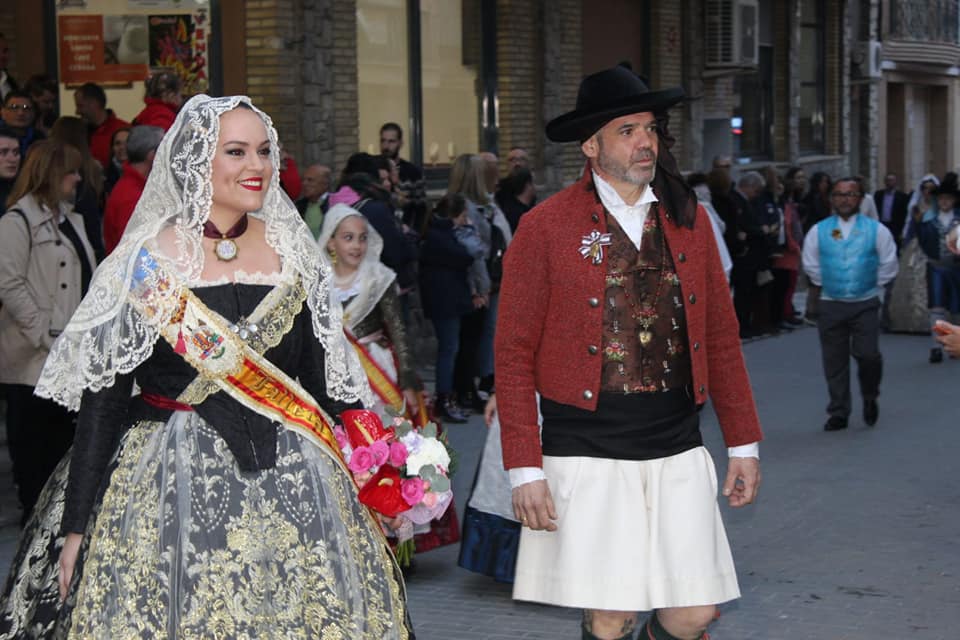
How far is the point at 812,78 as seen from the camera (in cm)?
2709

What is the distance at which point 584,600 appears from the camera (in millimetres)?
4324

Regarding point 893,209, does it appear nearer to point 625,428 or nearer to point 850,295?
point 850,295

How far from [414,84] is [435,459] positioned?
446 inches

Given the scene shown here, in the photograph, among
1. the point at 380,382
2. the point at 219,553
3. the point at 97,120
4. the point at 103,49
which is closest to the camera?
the point at 219,553

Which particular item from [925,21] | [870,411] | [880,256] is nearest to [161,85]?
[880,256]

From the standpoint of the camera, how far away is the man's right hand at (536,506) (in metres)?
4.29

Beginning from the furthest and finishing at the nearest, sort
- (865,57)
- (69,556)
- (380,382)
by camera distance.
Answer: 1. (865,57)
2. (380,382)
3. (69,556)

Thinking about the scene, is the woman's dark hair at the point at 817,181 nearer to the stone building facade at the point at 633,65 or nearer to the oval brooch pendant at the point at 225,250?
the stone building facade at the point at 633,65

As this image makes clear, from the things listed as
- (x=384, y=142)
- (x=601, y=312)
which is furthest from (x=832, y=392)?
(x=601, y=312)

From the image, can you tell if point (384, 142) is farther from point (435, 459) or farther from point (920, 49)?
point (920, 49)

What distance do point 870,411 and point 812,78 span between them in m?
16.8

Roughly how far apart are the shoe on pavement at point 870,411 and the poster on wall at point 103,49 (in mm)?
6597

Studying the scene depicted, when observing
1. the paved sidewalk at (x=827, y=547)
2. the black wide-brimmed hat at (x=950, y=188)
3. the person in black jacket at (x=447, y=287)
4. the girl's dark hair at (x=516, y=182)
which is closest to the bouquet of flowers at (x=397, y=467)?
the paved sidewalk at (x=827, y=547)

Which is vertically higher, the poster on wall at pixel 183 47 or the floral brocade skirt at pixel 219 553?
the poster on wall at pixel 183 47
